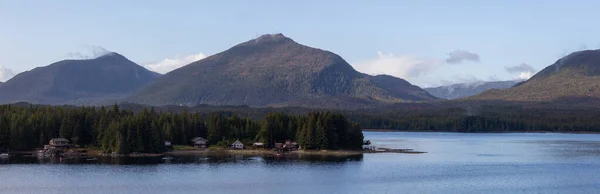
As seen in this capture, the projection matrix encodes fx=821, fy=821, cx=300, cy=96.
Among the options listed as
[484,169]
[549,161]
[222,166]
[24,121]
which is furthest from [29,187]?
[549,161]

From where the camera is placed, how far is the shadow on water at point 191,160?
306 ft

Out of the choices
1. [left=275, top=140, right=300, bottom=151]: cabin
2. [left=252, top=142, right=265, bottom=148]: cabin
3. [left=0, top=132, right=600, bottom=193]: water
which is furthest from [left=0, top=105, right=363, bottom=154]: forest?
[left=0, top=132, right=600, bottom=193]: water

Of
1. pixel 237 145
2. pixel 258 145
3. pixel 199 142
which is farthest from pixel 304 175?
pixel 199 142

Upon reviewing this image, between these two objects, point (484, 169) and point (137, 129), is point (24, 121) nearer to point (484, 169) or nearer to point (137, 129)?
point (137, 129)

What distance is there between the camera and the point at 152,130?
106000 mm

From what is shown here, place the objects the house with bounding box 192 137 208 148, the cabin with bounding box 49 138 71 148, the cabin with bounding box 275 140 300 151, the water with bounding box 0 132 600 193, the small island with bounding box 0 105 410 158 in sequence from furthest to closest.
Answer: the house with bounding box 192 137 208 148
the cabin with bounding box 275 140 300 151
the cabin with bounding box 49 138 71 148
the small island with bounding box 0 105 410 158
the water with bounding box 0 132 600 193

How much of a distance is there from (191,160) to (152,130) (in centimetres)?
1062

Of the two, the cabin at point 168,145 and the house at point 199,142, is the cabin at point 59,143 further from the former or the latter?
the house at point 199,142

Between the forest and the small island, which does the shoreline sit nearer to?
the small island

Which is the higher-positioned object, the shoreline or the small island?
the small island

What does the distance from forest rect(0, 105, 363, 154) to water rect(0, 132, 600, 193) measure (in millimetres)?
7990

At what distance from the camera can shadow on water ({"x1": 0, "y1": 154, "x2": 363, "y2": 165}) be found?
93.3m

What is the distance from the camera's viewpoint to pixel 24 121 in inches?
4252

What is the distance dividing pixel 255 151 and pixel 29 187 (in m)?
46.4
